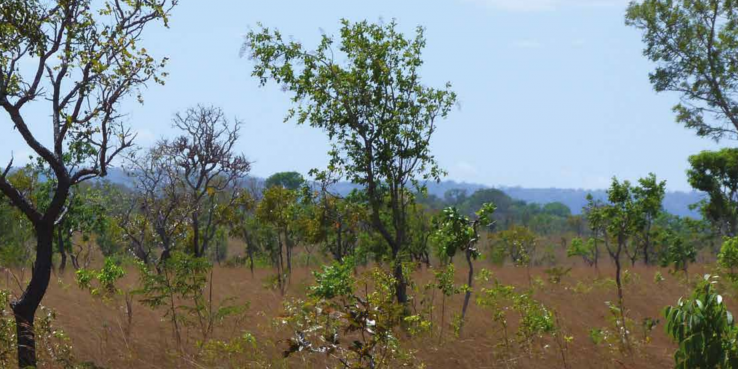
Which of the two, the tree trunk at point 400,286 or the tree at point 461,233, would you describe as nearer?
the tree at point 461,233

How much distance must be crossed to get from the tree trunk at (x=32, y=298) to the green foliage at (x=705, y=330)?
847cm

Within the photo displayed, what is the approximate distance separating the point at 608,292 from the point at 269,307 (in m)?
13.5

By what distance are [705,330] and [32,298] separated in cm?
909

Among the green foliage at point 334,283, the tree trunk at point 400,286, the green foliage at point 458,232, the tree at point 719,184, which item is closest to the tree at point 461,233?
the green foliage at point 458,232

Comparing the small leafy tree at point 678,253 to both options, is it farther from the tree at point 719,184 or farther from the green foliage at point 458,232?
the green foliage at point 458,232

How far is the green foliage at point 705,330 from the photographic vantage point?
21.6ft

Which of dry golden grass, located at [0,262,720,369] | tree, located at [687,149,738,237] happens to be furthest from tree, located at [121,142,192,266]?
tree, located at [687,149,738,237]

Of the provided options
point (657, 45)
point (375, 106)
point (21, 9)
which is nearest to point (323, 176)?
point (375, 106)

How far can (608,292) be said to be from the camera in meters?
24.2

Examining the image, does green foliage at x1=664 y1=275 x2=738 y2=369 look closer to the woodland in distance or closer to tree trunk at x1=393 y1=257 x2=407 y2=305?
the woodland in distance

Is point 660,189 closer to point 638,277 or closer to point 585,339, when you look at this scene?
point 585,339

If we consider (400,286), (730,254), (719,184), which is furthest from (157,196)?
(719,184)

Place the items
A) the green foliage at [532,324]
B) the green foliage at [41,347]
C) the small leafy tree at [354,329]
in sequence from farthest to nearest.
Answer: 1. the green foliage at [532,324]
2. the green foliage at [41,347]
3. the small leafy tree at [354,329]

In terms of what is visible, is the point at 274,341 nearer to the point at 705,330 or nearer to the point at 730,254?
the point at 705,330
